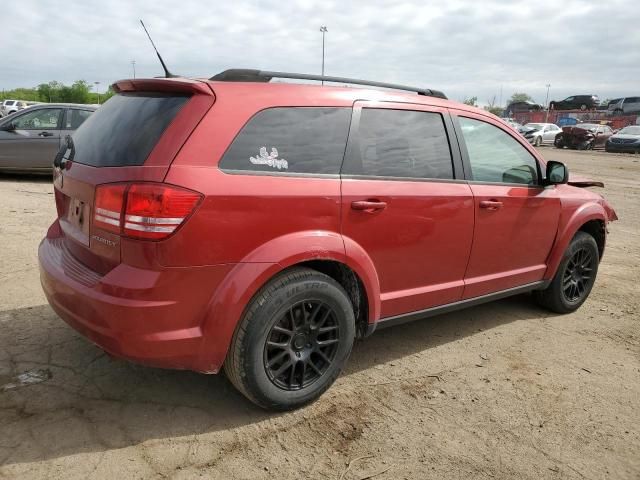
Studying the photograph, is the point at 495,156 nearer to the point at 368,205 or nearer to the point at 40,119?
the point at 368,205

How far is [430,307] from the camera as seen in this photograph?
348 centimetres

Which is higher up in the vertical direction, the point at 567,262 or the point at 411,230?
the point at 411,230

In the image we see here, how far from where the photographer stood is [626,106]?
4128 cm

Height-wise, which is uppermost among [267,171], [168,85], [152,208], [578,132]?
[168,85]

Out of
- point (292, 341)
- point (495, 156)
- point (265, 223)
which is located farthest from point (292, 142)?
point (495, 156)

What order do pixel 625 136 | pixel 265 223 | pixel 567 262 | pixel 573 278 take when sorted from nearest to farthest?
pixel 265 223 < pixel 567 262 < pixel 573 278 < pixel 625 136

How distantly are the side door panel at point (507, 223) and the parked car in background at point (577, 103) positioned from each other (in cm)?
4592

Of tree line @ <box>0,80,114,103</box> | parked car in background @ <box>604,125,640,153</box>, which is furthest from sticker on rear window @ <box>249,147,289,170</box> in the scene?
tree line @ <box>0,80,114,103</box>

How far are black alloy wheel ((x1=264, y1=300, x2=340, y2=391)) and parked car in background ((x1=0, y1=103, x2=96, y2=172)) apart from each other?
8665 millimetres

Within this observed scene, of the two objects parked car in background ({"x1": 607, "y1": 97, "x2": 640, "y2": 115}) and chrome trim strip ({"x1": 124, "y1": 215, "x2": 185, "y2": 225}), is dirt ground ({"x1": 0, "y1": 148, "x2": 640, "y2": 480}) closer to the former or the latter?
chrome trim strip ({"x1": 124, "y1": 215, "x2": 185, "y2": 225})

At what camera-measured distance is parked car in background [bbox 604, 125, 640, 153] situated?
86.1 ft

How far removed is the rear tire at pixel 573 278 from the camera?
4.44 metres

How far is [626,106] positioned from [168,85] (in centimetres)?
4695

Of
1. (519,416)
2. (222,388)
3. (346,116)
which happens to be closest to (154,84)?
(346,116)
